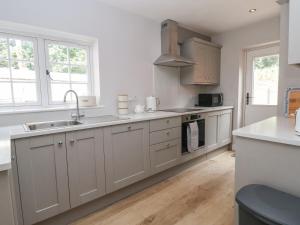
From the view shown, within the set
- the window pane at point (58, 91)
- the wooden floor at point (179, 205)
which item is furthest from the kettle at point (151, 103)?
the window pane at point (58, 91)

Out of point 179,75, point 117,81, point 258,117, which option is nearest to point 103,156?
point 117,81

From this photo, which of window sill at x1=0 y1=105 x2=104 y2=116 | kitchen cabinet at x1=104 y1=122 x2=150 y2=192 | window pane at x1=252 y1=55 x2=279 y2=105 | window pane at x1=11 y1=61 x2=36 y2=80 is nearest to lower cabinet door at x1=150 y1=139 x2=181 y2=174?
kitchen cabinet at x1=104 y1=122 x2=150 y2=192

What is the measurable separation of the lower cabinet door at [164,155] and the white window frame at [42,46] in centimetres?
104

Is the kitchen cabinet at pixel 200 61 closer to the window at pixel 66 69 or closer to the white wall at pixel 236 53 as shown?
the white wall at pixel 236 53

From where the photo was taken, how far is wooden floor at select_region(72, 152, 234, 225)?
5.94 feet

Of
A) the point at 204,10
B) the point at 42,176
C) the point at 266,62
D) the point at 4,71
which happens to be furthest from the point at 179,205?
the point at 266,62

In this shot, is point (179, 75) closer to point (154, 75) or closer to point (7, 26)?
point (154, 75)

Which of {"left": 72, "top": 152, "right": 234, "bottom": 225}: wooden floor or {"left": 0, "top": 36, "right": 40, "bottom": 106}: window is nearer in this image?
{"left": 72, "top": 152, "right": 234, "bottom": 225}: wooden floor

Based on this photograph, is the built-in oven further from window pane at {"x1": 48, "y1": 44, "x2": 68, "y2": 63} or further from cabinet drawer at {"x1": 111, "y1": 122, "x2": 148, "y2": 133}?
window pane at {"x1": 48, "y1": 44, "x2": 68, "y2": 63}

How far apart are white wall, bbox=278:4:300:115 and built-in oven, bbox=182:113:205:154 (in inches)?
44.5

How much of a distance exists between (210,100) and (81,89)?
2.36 metres

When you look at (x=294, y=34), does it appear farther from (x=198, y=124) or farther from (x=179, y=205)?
(x=198, y=124)

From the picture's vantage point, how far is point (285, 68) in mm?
2180

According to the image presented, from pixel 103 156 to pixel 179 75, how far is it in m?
2.26
